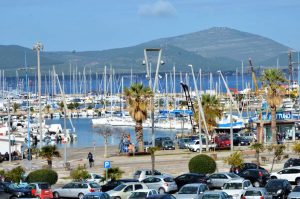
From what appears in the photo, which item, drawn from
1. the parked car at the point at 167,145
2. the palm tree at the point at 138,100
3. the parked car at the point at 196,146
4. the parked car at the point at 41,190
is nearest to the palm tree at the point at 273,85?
the parked car at the point at 196,146

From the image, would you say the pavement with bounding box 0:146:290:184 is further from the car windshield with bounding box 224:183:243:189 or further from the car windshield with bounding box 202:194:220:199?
the car windshield with bounding box 202:194:220:199

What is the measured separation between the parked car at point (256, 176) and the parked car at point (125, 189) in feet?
28.7

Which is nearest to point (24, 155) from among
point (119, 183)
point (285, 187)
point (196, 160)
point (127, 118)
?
point (196, 160)

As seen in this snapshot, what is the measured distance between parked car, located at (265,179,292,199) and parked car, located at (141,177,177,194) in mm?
5714

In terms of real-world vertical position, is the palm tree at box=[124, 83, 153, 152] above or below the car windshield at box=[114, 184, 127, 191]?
above

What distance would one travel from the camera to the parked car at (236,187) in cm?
4034

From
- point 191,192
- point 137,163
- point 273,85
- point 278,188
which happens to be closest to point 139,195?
point 191,192

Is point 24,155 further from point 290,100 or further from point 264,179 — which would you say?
point 290,100

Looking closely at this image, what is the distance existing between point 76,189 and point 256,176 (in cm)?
1141

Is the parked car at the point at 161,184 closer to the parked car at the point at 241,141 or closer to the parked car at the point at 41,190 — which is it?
the parked car at the point at 41,190

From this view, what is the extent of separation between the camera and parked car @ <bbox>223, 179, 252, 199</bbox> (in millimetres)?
40344

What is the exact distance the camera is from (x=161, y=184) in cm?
4506

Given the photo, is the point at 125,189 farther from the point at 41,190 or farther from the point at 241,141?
the point at 241,141

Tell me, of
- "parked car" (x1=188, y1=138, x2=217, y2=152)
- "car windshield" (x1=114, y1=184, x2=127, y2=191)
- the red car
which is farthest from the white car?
the red car
